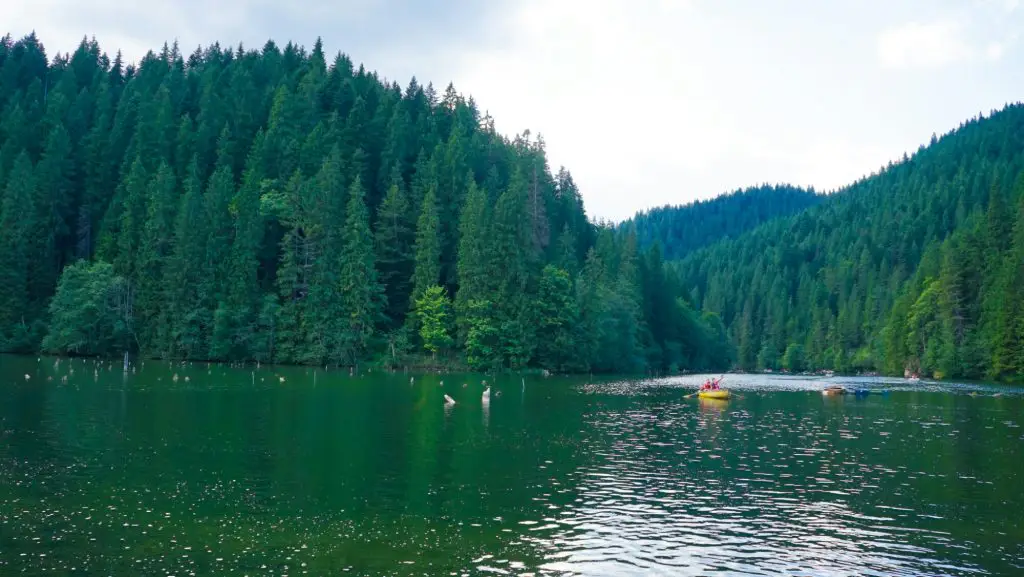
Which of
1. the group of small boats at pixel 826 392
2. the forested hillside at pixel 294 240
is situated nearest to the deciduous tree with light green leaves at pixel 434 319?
the forested hillside at pixel 294 240

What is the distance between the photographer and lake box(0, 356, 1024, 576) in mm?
25250

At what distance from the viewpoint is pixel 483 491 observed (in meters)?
35.2

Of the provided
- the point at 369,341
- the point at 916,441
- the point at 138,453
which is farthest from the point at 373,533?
the point at 369,341

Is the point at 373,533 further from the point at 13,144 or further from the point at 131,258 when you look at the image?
the point at 13,144

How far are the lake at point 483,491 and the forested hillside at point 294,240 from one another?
59.5 m

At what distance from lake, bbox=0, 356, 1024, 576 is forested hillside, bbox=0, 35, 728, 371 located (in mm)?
59546

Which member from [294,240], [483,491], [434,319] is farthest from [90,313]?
[483,491]

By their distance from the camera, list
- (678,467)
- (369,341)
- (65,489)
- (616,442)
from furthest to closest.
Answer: (369,341), (616,442), (678,467), (65,489)

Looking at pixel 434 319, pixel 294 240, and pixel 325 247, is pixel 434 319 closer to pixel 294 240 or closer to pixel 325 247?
pixel 325 247

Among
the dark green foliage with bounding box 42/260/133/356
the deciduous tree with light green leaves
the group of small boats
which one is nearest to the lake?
the group of small boats

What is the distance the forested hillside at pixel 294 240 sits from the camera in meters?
130

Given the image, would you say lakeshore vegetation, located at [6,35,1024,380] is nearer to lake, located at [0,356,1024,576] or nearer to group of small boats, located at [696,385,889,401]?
group of small boats, located at [696,385,889,401]

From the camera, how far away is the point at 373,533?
2748cm

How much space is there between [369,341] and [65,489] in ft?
320
